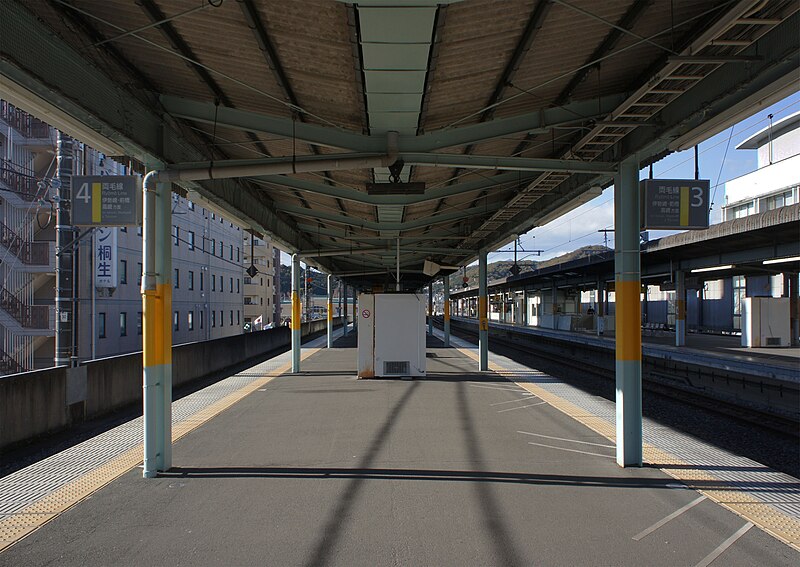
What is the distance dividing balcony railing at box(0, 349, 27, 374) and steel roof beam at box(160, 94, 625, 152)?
16221 mm

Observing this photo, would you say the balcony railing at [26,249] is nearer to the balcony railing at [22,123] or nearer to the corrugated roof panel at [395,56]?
the balcony railing at [22,123]

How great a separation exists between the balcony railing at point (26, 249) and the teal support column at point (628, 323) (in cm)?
2070

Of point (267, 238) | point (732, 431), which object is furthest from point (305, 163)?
point (732, 431)

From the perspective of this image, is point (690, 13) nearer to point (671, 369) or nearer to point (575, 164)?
point (575, 164)

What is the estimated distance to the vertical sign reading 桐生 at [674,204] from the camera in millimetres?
6648

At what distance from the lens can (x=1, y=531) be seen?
4.58 metres

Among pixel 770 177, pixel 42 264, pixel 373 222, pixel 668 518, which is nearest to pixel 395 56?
pixel 668 518

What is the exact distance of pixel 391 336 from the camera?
14195 mm

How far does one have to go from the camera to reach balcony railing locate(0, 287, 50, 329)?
19.1 m

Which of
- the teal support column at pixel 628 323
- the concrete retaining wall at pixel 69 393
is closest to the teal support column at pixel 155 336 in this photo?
the concrete retaining wall at pixel 69 393

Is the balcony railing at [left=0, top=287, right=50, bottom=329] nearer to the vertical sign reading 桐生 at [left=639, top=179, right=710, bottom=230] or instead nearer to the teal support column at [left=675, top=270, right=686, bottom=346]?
the vertical sign reading 桐生 at [left=639, top=179, right=710, bottom=230]

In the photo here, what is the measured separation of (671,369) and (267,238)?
15.2m

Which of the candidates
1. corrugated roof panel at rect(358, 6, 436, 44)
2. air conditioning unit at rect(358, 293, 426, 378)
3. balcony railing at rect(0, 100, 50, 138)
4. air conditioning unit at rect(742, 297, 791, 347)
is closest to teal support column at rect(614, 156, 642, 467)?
corrugated roof panel at rect(358, 6, 436, 44)

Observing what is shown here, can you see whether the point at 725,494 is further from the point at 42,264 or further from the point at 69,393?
the point at 42,264
